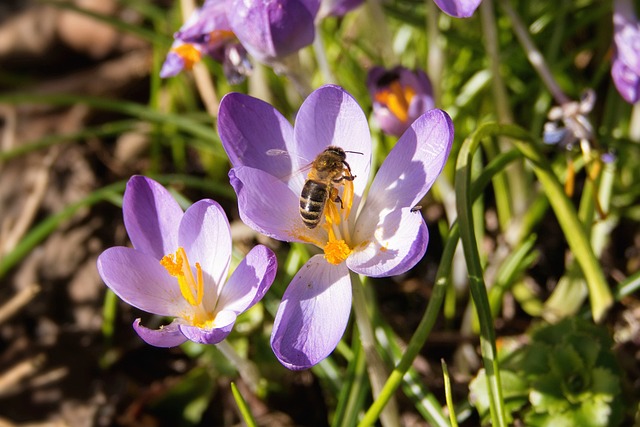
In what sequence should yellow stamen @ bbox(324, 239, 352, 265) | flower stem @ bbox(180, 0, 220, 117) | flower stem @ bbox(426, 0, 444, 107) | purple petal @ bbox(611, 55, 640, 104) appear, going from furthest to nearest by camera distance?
flower stem @ bbox(180, 0, 220, 117) < flower stem @ bbox(426, 0, 444, 107) < purple petal @ bbox(611, 55, 640, 104) < yellow stamen @ bbox(324, 239, 352, 265)

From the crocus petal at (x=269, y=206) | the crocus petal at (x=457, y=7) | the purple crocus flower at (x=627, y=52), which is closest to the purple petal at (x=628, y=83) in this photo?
the purple crocus flower at (x=627, y=52)

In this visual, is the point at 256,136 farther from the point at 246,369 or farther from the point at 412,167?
the point at 246,369

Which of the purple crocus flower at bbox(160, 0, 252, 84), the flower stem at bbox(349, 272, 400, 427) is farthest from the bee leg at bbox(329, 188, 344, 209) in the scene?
the purple crocus flower at bbox(160, 0, 252, 84)

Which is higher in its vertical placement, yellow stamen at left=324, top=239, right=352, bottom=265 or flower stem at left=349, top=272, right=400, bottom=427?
yellow stamen at left=324, top=239, right=352, bottom=265

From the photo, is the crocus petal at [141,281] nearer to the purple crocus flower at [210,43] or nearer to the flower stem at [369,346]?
the flower stem at [369,346]

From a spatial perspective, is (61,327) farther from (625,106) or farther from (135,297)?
(625,106)

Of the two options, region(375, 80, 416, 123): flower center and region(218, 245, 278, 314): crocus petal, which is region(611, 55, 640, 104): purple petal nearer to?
region(375, 80, 416, 123): flower center
